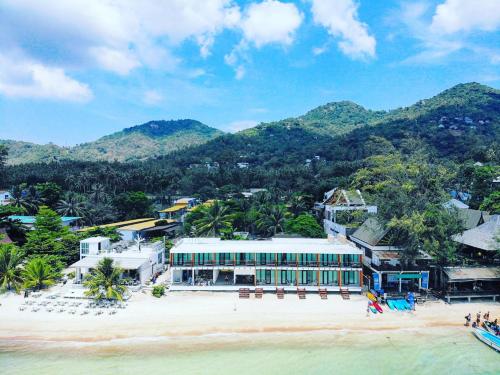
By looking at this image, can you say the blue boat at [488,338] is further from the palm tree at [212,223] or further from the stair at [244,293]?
the palm tree at [212,223]

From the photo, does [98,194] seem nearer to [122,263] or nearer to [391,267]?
[122,263]

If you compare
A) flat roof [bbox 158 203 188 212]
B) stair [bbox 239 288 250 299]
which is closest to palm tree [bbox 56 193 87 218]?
flat roof [bbox 158 203 188 212]

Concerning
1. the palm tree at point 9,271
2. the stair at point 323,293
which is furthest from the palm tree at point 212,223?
the palm tree at point 9,271

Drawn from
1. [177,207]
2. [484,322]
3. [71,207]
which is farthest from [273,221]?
[71,207]

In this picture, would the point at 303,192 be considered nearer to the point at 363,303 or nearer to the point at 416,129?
the point at 363,303

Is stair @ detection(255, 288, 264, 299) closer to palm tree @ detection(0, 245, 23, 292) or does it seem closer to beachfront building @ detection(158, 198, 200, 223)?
palm tree @ detection(0, 245, 23, 292)

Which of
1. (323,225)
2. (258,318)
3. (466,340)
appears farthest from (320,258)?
(323,225)
